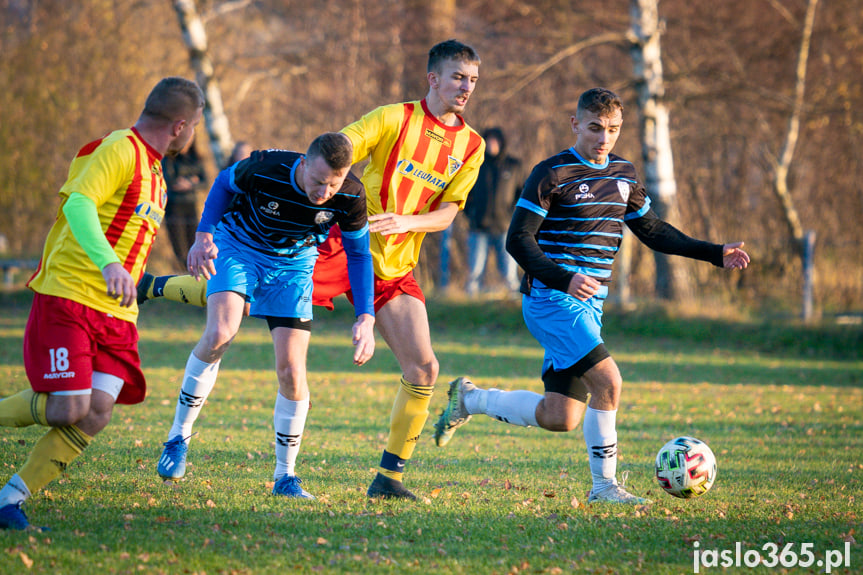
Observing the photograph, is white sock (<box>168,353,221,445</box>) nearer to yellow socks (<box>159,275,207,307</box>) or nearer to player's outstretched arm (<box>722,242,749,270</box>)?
yellow socks (<box>159,275,207,307</box>)

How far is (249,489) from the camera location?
495cm

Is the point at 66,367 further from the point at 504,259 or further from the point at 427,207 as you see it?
the point at 504,259

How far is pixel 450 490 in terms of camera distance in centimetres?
517

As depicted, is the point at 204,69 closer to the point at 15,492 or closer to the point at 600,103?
the point at 600,103

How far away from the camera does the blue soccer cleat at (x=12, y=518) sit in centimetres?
385

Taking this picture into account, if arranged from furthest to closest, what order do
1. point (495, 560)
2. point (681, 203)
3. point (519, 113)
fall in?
point (519, 113)
point (681, 203)
point (495, 560)

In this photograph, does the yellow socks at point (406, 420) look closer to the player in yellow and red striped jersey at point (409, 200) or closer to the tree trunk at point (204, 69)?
the player in yellow and red striped jersey at point (409, 200)

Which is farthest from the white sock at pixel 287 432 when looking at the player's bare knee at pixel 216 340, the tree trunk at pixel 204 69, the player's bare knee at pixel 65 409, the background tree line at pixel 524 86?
the background tree line at pixel 524 86

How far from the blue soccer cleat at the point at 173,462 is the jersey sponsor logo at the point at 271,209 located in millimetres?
1439

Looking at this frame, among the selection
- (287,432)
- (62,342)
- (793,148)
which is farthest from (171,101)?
(793,148)

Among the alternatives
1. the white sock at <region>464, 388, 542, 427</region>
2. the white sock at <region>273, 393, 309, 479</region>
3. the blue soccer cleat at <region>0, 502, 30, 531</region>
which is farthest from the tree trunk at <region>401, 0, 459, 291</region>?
the blue soccer cleat at <region>0, 502, 30, 531</region>

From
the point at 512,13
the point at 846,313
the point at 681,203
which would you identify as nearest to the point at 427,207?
the point at 846,313

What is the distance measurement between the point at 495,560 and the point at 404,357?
148cm

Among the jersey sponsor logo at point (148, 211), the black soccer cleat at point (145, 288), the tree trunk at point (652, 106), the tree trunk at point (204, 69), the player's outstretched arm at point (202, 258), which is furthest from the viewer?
the tree trunk at point (204, 69)
